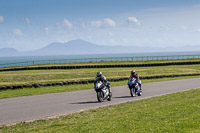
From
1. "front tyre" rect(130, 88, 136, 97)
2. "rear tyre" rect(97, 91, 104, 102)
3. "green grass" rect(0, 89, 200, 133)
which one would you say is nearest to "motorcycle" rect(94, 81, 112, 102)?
"rear tyre" rect(97, 91, 104, 102)

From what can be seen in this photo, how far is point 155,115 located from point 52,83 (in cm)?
1848

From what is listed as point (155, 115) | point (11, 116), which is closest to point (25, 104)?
point (11, 116)

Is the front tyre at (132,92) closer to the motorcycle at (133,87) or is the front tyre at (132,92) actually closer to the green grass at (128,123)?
the motorcycle at (133,87)

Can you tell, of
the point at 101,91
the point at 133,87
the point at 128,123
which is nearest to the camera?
the point at 128,123

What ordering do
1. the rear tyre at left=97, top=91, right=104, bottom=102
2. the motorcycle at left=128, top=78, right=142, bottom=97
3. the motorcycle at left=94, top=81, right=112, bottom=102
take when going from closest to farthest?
1. the motorcycle at left=94, top=81, right=112, bottom=102
2. the rear tyre at left=97, top=91, right=104, bottom=102
3. the motorcycle at left=128, top=78, right=142, bottom=97

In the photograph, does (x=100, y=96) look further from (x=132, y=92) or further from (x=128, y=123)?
(x=128, y=123)

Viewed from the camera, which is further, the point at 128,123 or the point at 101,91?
the point at 101,91

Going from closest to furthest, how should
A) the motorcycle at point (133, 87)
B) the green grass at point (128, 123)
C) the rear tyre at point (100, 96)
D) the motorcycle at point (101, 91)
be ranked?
the green grass at point (128, 123) → the motorcycle at point (101, 91) → the rear tyre at point (100, 96) → the motorcycle at point (133, 87)

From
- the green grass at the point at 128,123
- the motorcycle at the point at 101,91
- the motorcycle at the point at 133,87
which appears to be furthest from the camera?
the motorcycle at the point at 133,87

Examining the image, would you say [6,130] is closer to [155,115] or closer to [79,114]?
[79,114]

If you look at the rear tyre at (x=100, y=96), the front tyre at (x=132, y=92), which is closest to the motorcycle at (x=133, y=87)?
the front tyre at (x=132, y=92)

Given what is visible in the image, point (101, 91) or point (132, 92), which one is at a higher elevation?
point (101, 91)

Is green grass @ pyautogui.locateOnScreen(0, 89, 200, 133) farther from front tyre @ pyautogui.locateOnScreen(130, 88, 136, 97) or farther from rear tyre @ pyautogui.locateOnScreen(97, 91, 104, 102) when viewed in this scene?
front tyre @ pyautogui.locateOnScreen(130, 88, 136, 97)

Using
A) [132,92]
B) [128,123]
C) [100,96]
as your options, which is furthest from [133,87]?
[128,123]
